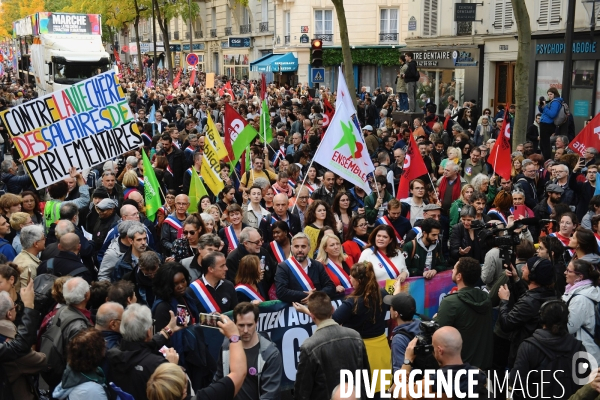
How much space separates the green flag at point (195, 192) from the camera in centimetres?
987

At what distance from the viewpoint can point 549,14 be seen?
2142cm

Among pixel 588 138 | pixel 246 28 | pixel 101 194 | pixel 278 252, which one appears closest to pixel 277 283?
pixel 278 252

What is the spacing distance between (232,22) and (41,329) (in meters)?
51.8

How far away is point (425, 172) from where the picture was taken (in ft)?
35.3

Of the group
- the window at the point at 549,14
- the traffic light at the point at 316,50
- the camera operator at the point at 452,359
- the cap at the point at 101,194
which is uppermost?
the window at the point at 549,14

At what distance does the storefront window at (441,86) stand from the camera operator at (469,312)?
20.9 meters

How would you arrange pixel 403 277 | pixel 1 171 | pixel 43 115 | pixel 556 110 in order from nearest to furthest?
pixel 403 277 < pixel 43 115 < pixel 1 171 < pixel 556 110

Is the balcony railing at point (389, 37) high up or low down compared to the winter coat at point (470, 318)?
up

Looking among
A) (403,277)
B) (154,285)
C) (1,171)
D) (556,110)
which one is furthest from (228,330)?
(556,110)

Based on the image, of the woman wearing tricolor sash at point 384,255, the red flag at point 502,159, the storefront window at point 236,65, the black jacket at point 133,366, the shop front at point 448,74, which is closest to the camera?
the black jacket at point 133,366

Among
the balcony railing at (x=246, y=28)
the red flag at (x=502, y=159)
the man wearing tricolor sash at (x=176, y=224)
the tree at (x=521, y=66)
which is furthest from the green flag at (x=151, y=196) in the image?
the balcony railing at (x=246, y=28)

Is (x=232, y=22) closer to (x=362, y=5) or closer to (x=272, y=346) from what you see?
(x=362, y=5)

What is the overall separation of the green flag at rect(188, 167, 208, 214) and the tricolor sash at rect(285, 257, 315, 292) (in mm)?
3174

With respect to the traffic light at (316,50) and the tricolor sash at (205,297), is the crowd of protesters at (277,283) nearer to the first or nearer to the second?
the tricolor sash at (205,297)
